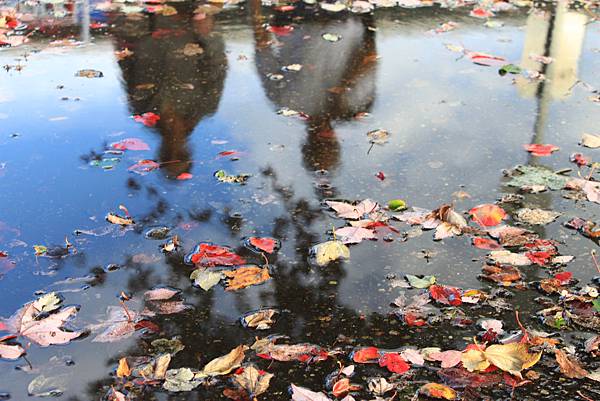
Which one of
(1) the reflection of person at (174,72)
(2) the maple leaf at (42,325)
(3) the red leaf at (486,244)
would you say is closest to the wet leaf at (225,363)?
(2) the maple leaf at (42,325)

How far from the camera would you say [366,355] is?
2.59m

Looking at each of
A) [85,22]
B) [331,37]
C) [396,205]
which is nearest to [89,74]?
[85,22]

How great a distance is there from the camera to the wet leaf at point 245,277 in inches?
119

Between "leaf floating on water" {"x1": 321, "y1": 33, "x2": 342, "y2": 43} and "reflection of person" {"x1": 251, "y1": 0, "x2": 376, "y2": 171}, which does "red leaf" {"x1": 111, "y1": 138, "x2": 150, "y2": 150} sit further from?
"leaf floating on water" {"x1": 321, "y1": 33, "x2": 342, "y2": 43}

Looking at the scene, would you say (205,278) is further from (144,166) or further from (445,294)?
(144,166)

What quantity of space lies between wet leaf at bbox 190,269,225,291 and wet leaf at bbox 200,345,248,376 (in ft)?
1.50

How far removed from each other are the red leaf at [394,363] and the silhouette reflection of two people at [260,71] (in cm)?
159

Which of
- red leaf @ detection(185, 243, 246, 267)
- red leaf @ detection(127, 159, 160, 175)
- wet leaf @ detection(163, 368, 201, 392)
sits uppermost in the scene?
red leaf @ detection(127, 159, 160, 175)

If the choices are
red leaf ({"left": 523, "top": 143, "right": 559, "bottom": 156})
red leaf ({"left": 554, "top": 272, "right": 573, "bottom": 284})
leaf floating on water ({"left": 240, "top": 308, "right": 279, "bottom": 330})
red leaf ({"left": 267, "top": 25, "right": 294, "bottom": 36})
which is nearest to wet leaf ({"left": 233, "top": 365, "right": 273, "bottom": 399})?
leaf floating on water ({"left": 240, "top": 308, "right": 279, "bottom": 330})

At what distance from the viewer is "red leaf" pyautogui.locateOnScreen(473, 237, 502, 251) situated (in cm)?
324

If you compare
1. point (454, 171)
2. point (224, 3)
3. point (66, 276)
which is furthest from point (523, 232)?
point (224, 3)

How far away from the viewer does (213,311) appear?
9.41 ft

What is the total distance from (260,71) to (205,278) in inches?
106

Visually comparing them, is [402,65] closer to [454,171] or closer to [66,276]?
[454,171]
